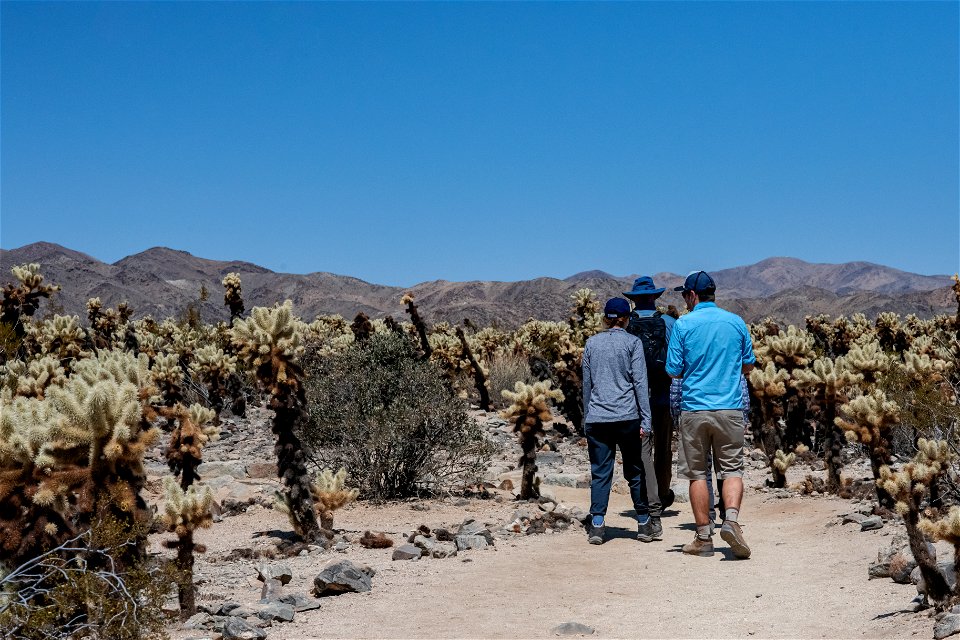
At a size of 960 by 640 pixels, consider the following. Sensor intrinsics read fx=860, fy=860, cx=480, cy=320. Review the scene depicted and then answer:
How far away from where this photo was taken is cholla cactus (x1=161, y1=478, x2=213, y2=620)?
592cm

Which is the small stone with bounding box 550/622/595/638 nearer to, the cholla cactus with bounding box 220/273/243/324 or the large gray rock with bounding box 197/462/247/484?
the large gray rock with bounding box 197/462/247/484

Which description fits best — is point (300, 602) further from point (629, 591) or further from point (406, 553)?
point (629, 591)

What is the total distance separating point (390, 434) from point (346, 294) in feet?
308

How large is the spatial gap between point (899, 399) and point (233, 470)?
32.8ft

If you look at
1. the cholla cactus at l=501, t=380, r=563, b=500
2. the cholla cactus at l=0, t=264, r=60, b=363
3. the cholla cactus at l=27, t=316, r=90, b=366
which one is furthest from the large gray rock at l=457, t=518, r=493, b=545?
the cholla cactus at l=27, t=316, r=90, b=366

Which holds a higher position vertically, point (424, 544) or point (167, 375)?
point (167, 375)

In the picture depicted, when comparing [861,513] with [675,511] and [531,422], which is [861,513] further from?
[531,422]

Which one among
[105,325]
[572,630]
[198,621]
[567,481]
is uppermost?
[105,325]

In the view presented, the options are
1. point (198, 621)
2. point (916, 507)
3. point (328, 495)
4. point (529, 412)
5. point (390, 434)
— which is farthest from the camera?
point (390, 434)

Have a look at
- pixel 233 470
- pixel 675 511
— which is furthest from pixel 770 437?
pixel 233 470

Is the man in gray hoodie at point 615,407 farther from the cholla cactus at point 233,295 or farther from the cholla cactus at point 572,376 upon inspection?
the cholla cactus at point 233,295

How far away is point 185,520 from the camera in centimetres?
598

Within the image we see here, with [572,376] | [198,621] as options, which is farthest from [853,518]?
[572,376]

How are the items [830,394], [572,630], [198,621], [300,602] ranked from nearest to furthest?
[572,630], [198,621], [300,602], [830,394]
